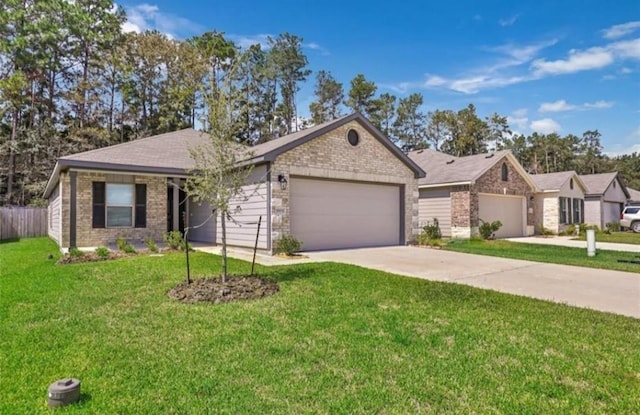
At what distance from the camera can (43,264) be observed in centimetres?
926

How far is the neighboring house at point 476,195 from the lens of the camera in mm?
17578

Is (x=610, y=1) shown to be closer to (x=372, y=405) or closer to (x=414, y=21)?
(x=414, y=21)

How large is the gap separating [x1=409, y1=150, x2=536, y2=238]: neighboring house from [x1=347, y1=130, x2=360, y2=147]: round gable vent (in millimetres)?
6822

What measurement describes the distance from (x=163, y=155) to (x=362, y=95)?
86.6 feet

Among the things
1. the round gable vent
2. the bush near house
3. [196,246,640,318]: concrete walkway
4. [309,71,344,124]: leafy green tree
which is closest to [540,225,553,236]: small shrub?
the bush near house

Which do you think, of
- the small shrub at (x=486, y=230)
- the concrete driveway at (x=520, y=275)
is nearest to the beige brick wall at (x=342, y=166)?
the concrete driveway at (x=520, y=275)

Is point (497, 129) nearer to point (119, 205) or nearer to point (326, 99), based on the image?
point (326, 99)

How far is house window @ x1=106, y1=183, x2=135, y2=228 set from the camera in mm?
12594

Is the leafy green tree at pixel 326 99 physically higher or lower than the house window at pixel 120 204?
higher

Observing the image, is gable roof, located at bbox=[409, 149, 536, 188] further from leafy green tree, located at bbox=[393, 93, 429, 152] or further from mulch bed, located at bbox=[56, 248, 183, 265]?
leafy green tree, located at bbox=[393, 93, 429, 152]

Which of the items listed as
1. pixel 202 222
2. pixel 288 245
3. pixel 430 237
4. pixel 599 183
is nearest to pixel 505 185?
pixel 430 237

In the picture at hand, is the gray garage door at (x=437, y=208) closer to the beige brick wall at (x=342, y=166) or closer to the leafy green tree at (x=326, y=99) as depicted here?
the beige brick wall at (x=342, y=166)

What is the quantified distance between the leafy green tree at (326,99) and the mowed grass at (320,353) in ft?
106

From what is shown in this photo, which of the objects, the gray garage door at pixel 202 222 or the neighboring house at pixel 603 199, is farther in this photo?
the neighboring house at pixel 603 199
